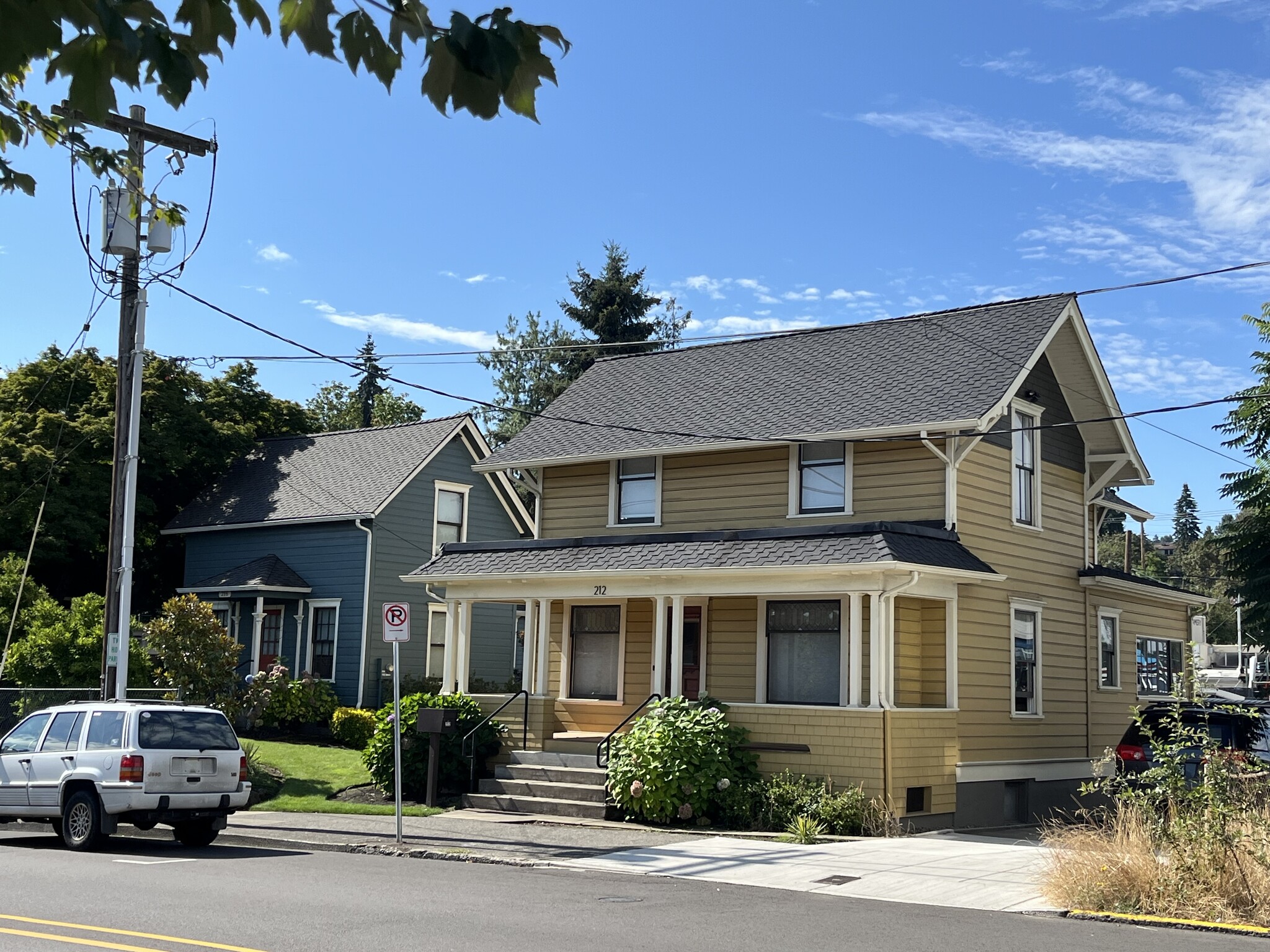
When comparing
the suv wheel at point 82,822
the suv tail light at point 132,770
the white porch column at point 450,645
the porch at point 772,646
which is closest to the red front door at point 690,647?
the porch at point 772,646

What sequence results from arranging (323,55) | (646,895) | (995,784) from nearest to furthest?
(323,55), (646,895), (995,784)

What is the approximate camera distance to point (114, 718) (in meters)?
16.0

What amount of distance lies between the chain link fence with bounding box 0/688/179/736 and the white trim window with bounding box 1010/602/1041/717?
14.4 metres

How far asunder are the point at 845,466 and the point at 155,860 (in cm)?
1192

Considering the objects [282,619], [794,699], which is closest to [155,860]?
[794,699]

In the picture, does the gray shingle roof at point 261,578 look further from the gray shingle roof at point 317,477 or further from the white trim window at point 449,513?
the white trim window at point 449,513

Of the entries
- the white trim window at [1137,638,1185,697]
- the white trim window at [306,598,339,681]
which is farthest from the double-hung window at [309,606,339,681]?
the white trim window at [1137,638,1185,697]

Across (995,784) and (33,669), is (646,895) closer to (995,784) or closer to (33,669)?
(995,784)

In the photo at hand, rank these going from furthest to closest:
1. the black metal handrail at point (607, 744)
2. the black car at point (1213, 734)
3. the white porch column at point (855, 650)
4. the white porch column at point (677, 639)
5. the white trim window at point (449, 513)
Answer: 1. the white trim window at point (449, 513)
2. the white porch column at point (677, 639)
3. the black metal handrail at point (607, 744)
4. the white porch column at point (855, 650)
5. the black car at point (1213, 734)

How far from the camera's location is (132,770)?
50.5 feet

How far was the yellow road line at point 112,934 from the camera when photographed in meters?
9.03

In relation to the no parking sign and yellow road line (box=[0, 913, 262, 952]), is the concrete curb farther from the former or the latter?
the no parking sign

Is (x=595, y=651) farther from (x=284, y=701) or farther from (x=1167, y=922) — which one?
(x=1167, y=922)

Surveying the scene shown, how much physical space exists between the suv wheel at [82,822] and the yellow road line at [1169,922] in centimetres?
1074
